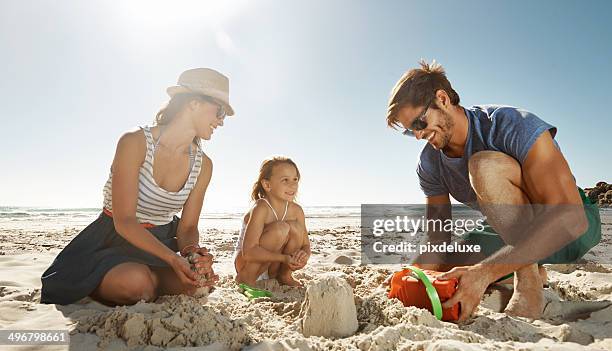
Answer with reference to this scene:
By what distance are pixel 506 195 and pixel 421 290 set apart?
0.80 metres

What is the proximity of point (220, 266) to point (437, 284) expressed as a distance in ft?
9.31

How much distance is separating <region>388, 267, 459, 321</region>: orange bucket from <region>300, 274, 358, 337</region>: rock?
395 mm

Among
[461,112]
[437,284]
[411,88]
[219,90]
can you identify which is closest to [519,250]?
[437,284]

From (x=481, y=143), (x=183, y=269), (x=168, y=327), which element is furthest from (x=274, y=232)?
(x=481, y=143)

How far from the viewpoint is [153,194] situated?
2.45 metres

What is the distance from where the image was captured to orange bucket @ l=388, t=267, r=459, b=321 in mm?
1949

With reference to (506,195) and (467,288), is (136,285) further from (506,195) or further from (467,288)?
(506,195)

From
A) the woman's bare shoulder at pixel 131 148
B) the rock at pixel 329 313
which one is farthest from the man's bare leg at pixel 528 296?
the woman's bare shoulder at pixel 131 148

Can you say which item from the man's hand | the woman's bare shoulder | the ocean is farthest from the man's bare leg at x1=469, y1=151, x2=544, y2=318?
the ocean

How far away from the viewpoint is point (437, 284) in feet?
6.47

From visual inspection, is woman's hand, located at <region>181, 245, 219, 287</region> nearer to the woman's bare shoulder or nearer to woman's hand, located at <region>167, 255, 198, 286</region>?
woman's hand, located at <region>167, 255, 198, 286</region>

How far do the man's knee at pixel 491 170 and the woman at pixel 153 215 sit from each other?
158cm

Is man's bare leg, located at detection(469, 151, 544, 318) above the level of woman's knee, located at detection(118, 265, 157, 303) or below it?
above

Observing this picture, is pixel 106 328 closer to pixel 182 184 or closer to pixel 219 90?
pixel 182 184
